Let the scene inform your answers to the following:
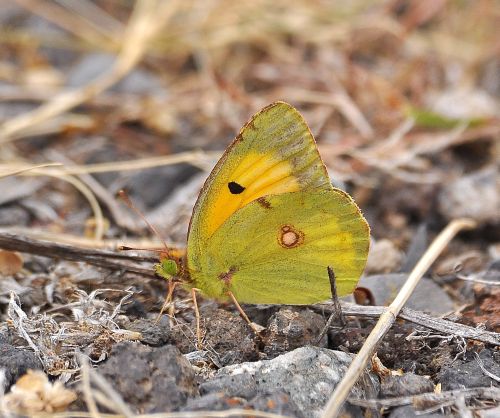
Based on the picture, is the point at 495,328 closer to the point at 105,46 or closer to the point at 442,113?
the point at 442,113

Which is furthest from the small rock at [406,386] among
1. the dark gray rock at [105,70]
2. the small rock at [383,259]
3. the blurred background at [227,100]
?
the dark gray rock at [105,70]

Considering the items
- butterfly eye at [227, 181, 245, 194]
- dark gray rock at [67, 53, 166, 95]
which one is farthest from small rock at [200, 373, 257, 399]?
dark gray rock at [67, 53, 166, 95]

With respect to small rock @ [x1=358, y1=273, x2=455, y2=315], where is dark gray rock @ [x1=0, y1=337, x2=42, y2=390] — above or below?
above

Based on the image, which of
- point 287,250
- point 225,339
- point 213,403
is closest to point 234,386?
point 213,403

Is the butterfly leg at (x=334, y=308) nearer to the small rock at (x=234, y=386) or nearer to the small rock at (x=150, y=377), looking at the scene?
the small rock at (x=234, y=386)

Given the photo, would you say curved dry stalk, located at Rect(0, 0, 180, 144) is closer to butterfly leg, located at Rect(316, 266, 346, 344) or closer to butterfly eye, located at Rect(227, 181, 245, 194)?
butterfly eye, located at Rect(227, 181, 245, 194)

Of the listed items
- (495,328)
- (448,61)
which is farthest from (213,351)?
(448,61)

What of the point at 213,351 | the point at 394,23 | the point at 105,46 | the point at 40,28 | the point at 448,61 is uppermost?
the point at 40,28
